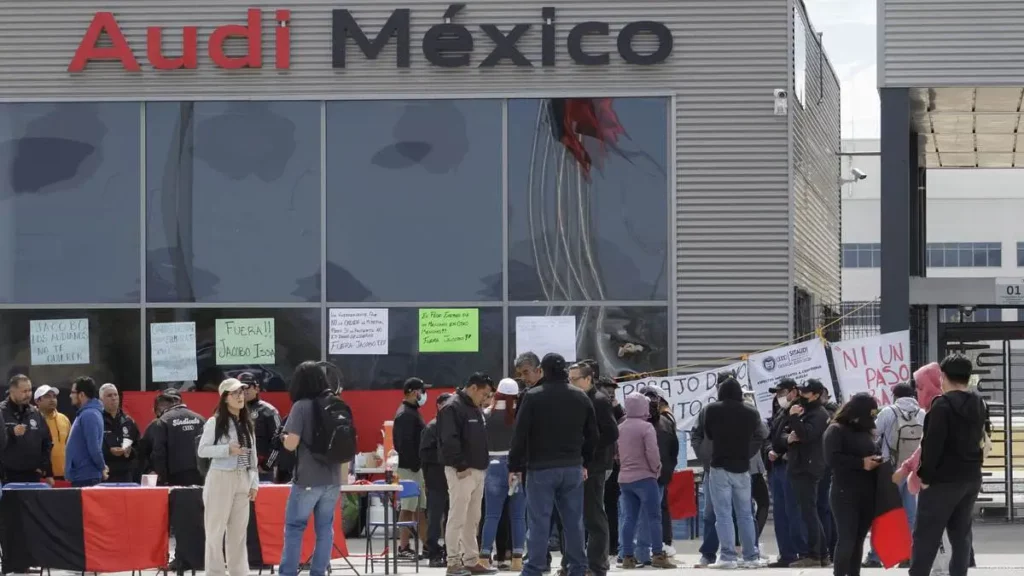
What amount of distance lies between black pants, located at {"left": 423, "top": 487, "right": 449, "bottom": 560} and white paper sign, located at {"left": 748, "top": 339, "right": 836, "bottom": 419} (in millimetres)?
4665

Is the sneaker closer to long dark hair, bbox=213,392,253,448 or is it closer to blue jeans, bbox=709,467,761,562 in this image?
blue jeans, bbox=709,467,761,562

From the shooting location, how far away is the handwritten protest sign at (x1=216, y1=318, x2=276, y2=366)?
19734 mm

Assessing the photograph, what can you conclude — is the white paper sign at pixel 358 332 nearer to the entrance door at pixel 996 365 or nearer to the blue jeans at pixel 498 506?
the blue jeans at pixel 498 506

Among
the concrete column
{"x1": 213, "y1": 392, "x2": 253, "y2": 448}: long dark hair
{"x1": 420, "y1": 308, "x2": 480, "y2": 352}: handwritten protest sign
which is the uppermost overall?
the concrete column

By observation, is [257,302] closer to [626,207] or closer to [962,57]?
[626,207]

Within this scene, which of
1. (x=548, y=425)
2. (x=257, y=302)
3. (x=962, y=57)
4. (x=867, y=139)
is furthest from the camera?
(x=867, y=139)

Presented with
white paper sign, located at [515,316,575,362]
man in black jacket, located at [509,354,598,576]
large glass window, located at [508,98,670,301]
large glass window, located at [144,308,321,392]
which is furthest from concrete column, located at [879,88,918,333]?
man in black jacket, located at [509,354,598,576]

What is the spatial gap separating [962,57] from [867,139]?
172ft

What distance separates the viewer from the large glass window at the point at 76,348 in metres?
19.8

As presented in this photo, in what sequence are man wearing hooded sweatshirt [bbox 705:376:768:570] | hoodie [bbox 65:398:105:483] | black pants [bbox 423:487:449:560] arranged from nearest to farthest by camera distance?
1. man wearing hooded sweatshirt [bbox 705:376:768:570]
2. black pants [bbox 423:487:449:560]
3. hoodie [bbox 65:398:105:483]

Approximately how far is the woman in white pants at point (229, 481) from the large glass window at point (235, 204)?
21.6 feet

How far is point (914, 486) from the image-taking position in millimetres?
11289

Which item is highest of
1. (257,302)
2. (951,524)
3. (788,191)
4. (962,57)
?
(962,57)

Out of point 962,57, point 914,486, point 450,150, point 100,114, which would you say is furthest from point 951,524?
point 100,114
